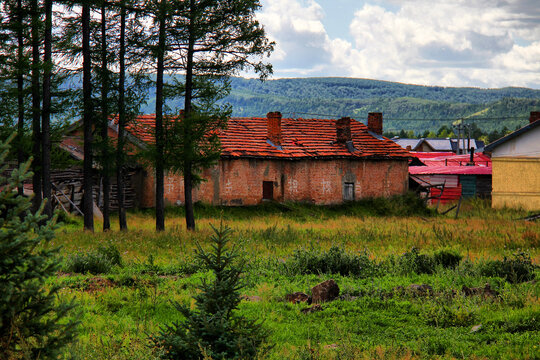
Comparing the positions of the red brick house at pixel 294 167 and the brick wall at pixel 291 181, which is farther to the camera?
the red brick house at pixel 294 167

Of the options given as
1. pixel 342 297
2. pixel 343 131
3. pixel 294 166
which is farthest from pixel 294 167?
pixel 342 297

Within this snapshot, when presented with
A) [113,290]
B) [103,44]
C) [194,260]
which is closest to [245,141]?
[103,44]

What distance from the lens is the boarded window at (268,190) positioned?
3478 cm

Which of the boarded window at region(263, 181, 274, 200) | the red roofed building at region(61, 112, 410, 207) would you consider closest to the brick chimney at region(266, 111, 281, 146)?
the red roofed building at region(61, 112, 410, 207)

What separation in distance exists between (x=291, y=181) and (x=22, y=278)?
31.0m

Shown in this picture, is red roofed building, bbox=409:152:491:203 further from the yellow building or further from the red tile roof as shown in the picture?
the red tile roof

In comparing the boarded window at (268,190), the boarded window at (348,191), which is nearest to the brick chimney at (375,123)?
the boarded window at (348,191)

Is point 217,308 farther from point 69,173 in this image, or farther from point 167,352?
point 69,173

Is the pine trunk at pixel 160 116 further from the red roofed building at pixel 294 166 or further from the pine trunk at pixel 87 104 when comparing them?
the red roofed building at pixel 294 166

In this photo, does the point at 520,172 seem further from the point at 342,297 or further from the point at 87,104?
the point at 342,297

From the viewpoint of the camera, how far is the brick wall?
32438 millimetres

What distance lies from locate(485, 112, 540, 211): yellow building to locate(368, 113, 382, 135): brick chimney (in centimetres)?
800

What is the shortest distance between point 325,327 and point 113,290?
437 cm

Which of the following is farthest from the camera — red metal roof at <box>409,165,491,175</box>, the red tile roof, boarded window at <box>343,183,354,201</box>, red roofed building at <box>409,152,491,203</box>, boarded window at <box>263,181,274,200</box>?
red roofed building at <box>409,152,491,203</box>
